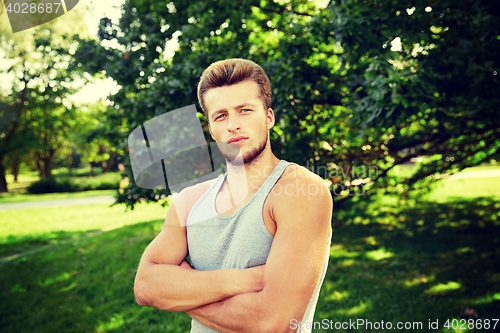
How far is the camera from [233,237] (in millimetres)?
1645

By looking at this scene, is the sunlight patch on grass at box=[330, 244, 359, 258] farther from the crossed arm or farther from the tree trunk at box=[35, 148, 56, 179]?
the tree trunk at box=[35, 148, 56, 179]

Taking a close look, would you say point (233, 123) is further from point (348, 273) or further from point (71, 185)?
point (71, 185)

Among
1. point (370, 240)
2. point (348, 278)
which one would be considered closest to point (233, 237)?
point (348, 278)

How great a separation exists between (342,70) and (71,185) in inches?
1089

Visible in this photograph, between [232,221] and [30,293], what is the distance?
6.22m

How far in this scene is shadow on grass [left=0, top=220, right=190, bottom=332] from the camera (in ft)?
15.5

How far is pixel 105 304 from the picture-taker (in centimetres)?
530

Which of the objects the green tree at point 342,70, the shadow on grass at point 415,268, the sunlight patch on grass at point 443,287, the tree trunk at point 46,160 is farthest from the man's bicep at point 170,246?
the tree trunk at point 46,160

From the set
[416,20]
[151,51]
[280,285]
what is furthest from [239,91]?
[151,51]

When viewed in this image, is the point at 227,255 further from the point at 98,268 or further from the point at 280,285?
the point at 98,268

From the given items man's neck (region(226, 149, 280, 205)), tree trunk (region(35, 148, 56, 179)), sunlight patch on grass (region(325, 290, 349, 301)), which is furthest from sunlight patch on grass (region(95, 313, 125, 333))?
tree trunk (region(35, 148, 56, 179))

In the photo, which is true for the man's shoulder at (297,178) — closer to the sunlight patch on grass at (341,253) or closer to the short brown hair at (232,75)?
the short brown hair at (232,75)

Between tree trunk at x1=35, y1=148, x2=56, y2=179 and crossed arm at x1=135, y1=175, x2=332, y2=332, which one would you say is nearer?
crossed arm at x1=135, y1=175, x2=332, y2=332

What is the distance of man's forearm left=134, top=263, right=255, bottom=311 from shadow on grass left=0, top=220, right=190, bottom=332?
3178 millimetres
